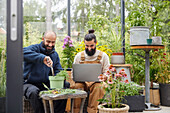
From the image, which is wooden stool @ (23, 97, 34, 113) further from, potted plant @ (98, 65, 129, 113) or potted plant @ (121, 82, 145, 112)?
potted plant @ (121, 82, 145, 112)

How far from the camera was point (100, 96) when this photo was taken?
2758 millimetres

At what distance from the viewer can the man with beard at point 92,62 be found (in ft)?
8.96

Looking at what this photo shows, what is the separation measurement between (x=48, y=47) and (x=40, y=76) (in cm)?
34

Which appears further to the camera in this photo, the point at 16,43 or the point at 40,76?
the point at 40,76

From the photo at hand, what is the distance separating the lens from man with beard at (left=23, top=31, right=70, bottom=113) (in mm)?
2250

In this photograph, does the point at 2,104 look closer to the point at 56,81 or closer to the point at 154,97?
the point at 56,81

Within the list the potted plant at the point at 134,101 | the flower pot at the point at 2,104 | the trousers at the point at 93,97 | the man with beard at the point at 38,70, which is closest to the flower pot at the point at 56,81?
the man with beard at the point at 38,70

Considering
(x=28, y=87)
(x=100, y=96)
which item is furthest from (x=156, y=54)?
(x=28, y=87)

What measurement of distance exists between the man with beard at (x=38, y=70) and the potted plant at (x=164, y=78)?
6.88 ft

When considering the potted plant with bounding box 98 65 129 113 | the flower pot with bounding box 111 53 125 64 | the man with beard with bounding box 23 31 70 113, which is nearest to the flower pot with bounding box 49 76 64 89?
the man with beard with bounding box 23 31 70 113

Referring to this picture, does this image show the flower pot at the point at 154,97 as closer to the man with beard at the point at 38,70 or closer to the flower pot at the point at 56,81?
the man with beard at the point at 38,70

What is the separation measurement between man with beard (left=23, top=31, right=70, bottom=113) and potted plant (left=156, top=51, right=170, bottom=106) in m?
2.10

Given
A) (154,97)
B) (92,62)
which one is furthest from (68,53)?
(154,97)

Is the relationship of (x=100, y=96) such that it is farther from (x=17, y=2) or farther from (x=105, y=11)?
(x=105, y=11)
